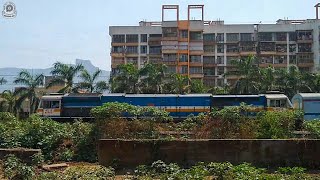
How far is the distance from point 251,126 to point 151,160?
158 inches

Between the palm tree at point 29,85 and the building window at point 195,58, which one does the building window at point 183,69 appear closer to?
the building window at point 195,58

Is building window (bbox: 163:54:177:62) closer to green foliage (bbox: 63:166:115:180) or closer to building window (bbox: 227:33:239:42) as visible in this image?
building window (bbox: 227:33:239:42)

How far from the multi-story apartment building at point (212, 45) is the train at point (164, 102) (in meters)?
32.1

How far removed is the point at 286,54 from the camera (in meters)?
66.3

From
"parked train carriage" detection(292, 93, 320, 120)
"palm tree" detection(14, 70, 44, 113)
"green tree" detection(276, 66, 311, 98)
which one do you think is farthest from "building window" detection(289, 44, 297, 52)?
"palm tree" detection(14, 70, 44, 113)

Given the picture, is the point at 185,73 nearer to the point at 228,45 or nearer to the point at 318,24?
the point at 228,45

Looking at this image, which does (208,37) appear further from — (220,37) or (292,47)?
(292,47)

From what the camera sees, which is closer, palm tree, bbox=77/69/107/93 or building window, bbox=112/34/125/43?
palm tree, bbox=77/69/107/93

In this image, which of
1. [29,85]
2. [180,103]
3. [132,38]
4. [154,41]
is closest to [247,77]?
[180,103]

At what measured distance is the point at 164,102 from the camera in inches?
1260

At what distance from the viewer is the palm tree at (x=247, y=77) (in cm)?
4197

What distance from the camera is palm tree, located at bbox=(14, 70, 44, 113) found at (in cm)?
4200

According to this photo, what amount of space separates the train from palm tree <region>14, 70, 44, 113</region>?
31.9 feet

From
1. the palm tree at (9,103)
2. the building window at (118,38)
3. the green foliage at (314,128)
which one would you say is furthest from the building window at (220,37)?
the green foliage at (314,128)
